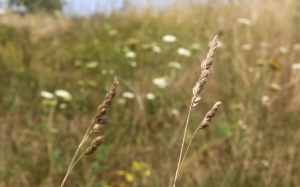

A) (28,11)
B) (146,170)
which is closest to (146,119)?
(146,170)

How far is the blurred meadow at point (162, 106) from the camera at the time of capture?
1.42 meters

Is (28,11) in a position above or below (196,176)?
below

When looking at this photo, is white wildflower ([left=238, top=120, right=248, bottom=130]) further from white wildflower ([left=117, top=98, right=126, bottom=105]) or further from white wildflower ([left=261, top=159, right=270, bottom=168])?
white wildflower ([left=117, top=98, right=126, bottom=105])

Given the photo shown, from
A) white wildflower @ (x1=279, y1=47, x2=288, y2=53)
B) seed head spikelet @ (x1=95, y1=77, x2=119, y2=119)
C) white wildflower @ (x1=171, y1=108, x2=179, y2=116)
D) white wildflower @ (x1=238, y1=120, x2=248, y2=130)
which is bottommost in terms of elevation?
white wildflower @ (x1=171, y1=108, x2=179, y2=116)

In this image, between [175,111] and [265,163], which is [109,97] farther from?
[175,111]

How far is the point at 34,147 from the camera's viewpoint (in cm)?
163

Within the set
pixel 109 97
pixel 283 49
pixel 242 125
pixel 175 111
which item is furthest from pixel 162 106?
pixel 109 97

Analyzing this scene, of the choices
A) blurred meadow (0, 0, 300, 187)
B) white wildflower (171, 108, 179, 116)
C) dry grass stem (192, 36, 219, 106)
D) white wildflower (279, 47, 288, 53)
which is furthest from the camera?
white wildflower (279, 47, 288, 53)

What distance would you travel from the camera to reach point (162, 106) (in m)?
1.96

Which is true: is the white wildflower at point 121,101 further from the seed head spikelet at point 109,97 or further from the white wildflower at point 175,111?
the seed head spikelet at point 109,97

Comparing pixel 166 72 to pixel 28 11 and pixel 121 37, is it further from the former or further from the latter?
pixel 28 11

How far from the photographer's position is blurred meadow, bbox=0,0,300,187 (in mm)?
1415

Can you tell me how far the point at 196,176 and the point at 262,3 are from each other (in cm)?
217

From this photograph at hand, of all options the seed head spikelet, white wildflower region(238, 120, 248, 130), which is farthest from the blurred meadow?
the seed head spikelet
